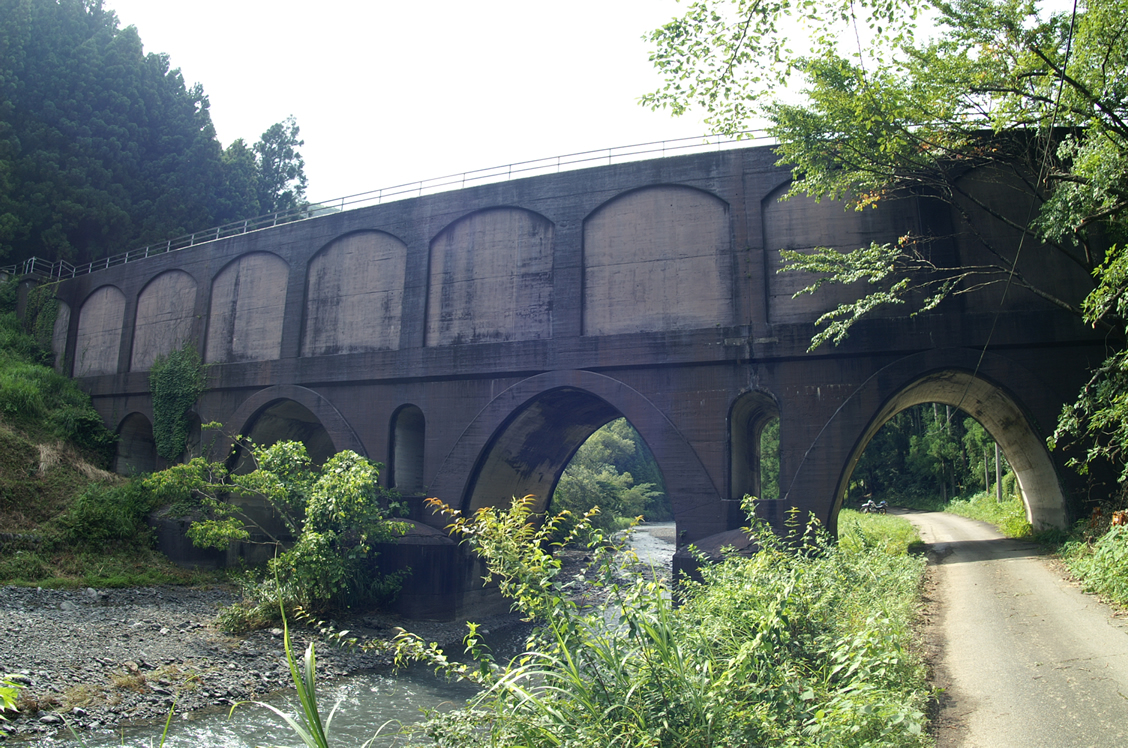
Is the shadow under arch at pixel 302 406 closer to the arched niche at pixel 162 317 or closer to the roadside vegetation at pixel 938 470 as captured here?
the arched niche at pixel 162 317

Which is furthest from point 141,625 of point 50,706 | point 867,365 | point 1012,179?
point 1012,179

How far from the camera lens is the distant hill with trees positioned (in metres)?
30.9

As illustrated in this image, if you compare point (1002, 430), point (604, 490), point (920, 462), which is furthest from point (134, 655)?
point (920, 462)

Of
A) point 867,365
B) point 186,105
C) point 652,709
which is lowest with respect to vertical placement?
point 652,709

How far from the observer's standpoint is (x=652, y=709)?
192 inches

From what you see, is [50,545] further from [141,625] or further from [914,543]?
[914,543]

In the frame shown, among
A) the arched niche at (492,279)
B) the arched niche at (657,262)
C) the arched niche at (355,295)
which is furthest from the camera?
the arched niche at (355,295)

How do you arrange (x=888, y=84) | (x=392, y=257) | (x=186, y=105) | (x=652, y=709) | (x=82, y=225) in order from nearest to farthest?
(x=652, y=709) → (x=888, y=84) → (x=392, y=257) → (x=82, y=225) → (x=186, y=105)

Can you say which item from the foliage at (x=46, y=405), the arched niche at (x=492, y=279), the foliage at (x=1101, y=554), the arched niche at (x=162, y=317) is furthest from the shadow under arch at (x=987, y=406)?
the foliage at (x=46, y=405)

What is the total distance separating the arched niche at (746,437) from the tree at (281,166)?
1445 inches

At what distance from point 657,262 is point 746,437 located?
5.11 m

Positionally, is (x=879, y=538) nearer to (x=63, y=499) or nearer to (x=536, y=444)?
(x=536, y=444)

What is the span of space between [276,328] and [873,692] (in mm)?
20336

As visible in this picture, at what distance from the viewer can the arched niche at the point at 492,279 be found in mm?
17750
